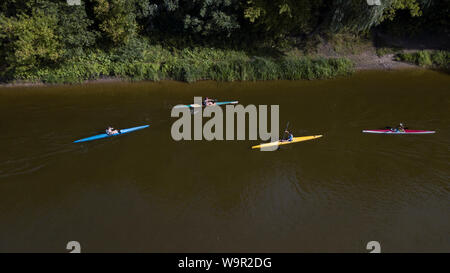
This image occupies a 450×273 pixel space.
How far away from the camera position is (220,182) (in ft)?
50.0

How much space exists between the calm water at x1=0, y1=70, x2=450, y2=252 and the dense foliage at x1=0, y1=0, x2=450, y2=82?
3480mm

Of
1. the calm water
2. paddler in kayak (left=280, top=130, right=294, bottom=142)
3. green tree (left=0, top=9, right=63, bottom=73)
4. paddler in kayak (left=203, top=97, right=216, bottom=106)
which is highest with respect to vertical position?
green tree (left=0, top=9, right=63, bottom=73)

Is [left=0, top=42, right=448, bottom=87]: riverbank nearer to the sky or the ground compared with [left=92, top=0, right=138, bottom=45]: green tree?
nearer to the ground

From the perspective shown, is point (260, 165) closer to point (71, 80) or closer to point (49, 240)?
point (49, 240)

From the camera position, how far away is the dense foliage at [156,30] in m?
22.3

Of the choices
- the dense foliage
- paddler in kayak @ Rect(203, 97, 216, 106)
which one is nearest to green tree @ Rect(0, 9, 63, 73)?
the dense foliage

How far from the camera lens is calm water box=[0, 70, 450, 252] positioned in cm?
1258

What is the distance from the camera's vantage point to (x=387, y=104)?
22.0m

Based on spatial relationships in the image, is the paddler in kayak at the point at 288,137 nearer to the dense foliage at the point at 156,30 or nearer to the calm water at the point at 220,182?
the calm water at the point at 220,182

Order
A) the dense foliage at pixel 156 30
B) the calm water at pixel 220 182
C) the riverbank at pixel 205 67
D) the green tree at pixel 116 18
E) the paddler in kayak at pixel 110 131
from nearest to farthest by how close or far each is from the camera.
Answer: the calm water at pixel 220 182 < the paddler in kayak at pixel 110 131 < the dense foliage at pixel 156 30 < the green tree at pixel 116 18 < the riverbank at pixel 205 67

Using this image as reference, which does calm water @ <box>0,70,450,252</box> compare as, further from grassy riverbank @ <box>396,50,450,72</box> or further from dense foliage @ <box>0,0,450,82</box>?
grassy riverbank @ <box>396,50,450,72</box>

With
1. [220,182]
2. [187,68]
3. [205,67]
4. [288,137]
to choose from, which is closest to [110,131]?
[220,182]

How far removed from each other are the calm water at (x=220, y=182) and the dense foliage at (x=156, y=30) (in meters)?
3.48

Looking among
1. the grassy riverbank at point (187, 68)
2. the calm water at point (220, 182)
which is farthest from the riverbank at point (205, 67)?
the calm water at point (220, 182)
